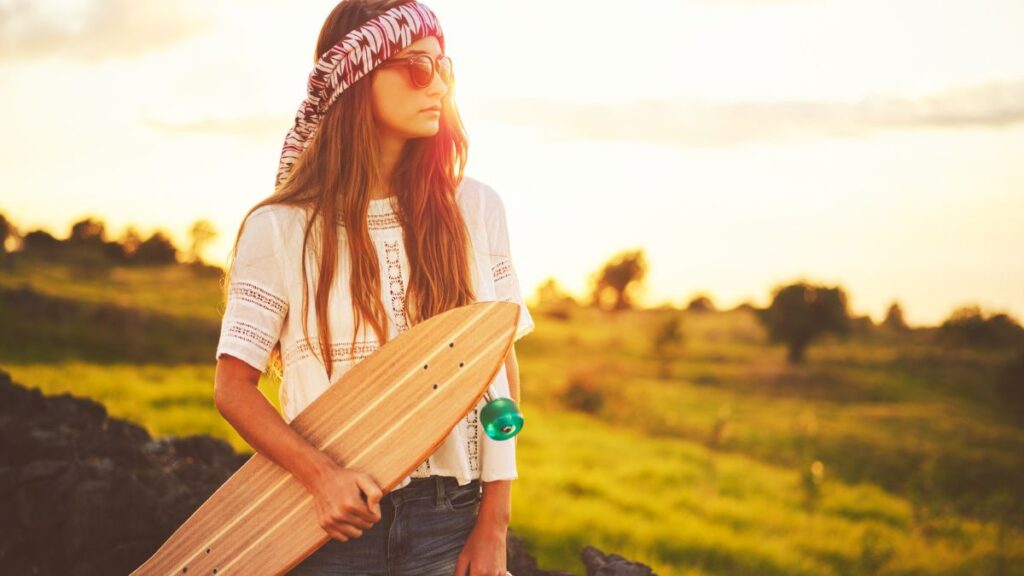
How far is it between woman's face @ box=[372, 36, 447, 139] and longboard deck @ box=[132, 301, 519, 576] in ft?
2.01

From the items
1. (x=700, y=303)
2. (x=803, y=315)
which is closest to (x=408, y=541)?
(x=803, y=315)

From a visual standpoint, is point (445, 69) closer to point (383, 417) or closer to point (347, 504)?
point (383, 417)

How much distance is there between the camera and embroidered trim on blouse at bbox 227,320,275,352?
243cm

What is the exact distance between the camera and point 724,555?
33.5 ft

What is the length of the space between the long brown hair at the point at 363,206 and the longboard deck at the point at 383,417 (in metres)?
0.13

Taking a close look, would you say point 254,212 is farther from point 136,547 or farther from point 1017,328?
point 1017,328

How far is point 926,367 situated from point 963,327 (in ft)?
37.5

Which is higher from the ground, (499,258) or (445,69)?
(445,69)

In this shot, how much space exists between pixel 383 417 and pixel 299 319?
1.32 feet

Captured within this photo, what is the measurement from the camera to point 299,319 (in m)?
2.53

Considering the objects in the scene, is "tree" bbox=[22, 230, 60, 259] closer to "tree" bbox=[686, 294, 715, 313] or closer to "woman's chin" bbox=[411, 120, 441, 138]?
"woman's chin" bbox=[411, 120, 441, 138]

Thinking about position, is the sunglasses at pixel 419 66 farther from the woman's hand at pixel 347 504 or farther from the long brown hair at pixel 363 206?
the woman's hand at pixel 347 504

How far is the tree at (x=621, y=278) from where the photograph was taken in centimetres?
8400

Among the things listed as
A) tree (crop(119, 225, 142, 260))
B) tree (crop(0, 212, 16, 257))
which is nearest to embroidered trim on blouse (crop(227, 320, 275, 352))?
tree (crop(0, 212, 16, 257))
